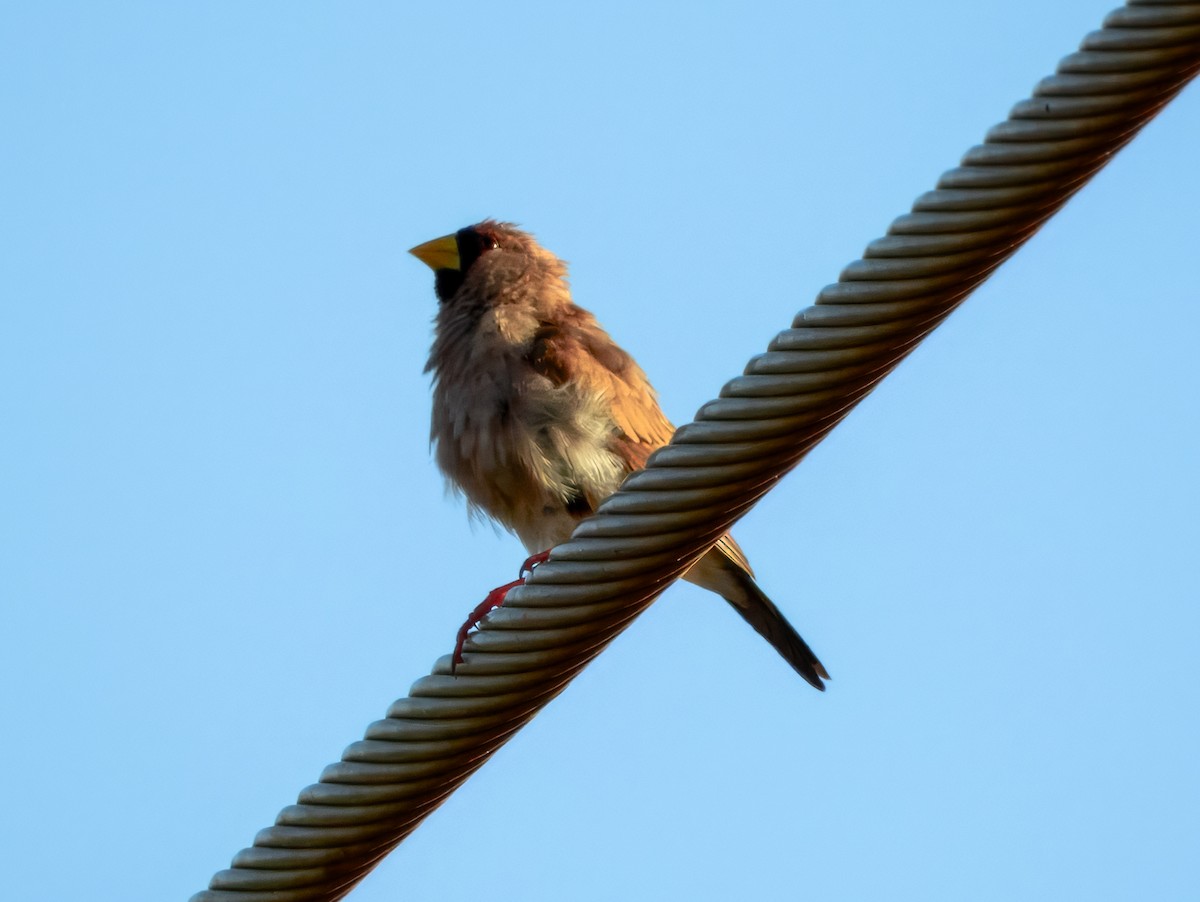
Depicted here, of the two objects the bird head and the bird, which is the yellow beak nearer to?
the bird head

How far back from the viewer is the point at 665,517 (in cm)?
261

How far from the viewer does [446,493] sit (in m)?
5.51

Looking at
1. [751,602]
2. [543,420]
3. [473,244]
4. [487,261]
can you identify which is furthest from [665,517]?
[473,244]

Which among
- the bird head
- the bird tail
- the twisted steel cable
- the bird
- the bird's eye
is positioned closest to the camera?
the twisted steel cable

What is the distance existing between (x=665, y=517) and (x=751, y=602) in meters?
3.40

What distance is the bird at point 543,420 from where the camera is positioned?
5094 millimetres

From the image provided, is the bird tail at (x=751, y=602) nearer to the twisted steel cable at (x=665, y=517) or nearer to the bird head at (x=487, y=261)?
the bird head at (x=487, y=261)

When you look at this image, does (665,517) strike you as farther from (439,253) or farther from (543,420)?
(439,253)

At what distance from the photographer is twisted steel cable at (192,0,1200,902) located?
2363 mm

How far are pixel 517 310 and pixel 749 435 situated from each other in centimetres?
323

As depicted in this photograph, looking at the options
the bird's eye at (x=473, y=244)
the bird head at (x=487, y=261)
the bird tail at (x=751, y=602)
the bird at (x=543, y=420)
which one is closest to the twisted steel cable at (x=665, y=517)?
the bird at (x=543, y=420)

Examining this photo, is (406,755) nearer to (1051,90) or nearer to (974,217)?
(974,217)

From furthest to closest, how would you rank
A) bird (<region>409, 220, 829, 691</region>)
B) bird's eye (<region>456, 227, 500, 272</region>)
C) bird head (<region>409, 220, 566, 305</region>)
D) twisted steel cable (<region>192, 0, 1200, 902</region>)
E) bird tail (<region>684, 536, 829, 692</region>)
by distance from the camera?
bird's eye (<region>456, 227, 500, 272</region>) < bird head (<region>409, 220, 566, 305</region>) < bird tail (<region>684, 536, 829, 692</region>) < bird (<region>409, 220, 829, 691</region>) < twisted steel cable (<region>192, 0, 1200, 902</region>)

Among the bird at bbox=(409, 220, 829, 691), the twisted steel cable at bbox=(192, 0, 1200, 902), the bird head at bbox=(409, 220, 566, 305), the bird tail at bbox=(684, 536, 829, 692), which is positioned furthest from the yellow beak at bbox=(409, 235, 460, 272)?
the twisted steel cable at bbox=(192, 0, 1200, 902)
